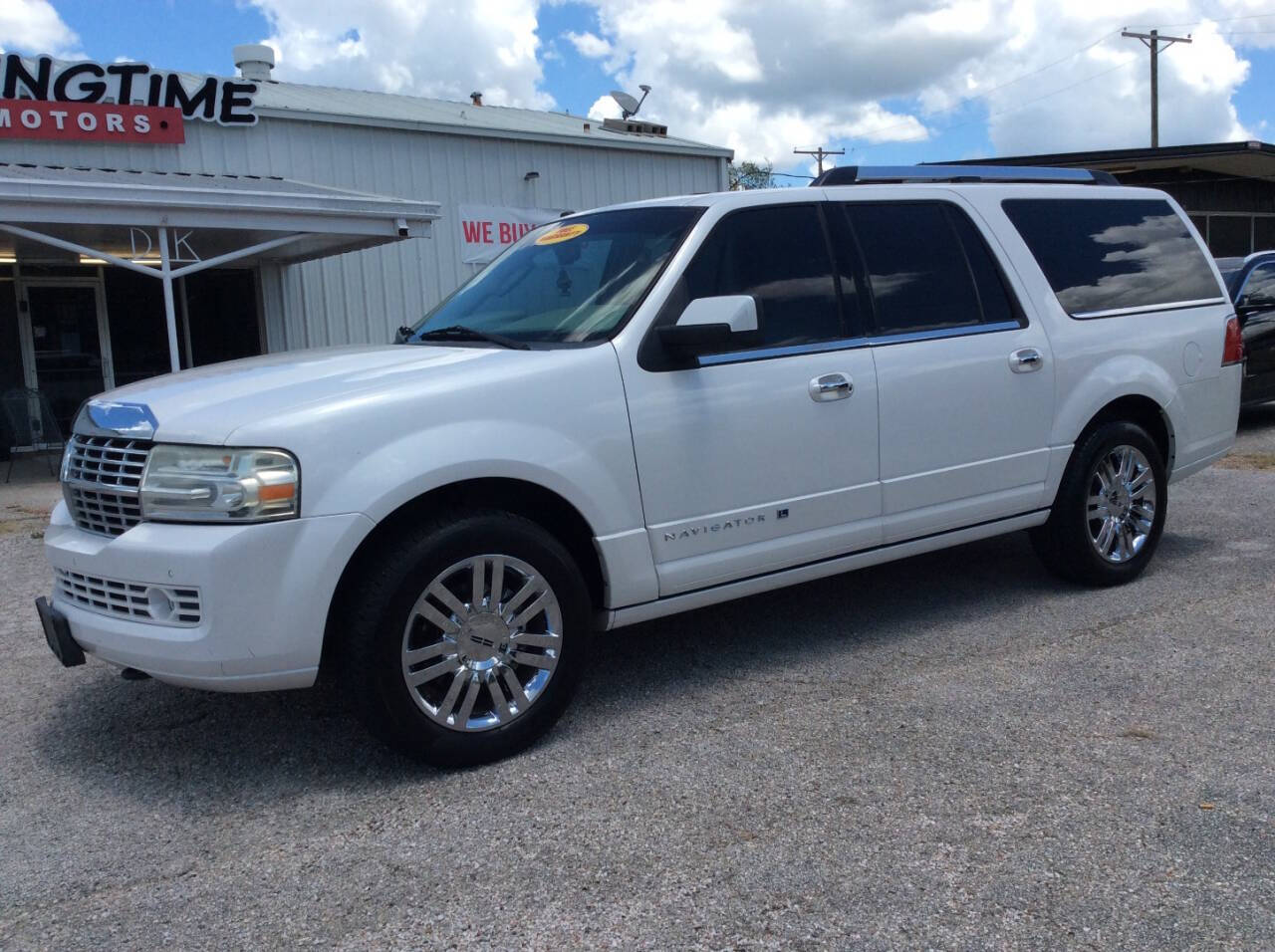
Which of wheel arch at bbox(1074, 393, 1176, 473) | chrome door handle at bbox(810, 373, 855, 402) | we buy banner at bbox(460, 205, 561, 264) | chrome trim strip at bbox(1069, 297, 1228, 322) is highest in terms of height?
we buy banner at bbox(460, 205, 561, 264)

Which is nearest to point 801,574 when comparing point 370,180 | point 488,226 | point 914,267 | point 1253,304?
point 914,267

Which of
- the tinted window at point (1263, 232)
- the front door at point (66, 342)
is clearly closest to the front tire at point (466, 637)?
the front door at point (66, 342)

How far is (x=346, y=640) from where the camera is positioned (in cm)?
344

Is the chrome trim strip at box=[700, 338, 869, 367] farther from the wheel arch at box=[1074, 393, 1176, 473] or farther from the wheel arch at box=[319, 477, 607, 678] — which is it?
the wheel arch at box=[1074, 393, 1176, 473]

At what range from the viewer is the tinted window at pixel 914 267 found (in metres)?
4.74

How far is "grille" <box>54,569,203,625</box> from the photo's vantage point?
3.31m

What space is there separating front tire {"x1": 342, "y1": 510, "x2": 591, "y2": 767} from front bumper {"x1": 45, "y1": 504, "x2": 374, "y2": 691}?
146 mm

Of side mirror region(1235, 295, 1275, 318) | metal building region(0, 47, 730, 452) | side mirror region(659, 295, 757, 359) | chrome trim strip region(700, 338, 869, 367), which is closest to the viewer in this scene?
side mirror region(659, 295, 757, 359)

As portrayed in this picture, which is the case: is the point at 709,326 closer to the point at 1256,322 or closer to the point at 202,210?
the point at 1256,322

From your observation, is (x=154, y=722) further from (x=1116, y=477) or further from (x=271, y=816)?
(x=1116, y=477)

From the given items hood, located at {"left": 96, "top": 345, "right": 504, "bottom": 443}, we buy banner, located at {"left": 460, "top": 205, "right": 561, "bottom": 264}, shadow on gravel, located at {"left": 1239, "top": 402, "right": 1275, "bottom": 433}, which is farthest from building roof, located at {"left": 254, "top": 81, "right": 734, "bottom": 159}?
hood, located at {"left": 96, "top": 345, "right": 504, "bottom": 443}

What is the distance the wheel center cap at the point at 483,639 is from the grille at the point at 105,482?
1.06m

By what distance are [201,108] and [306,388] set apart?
1225cm

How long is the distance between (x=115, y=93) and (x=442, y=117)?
199 inches
